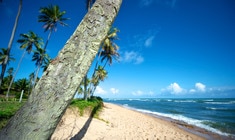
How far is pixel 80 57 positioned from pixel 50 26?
2159cm

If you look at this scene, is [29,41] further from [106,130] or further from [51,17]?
[106,130]

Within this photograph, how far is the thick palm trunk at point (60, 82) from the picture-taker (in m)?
1.00

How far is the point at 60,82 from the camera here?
1076 millimetres

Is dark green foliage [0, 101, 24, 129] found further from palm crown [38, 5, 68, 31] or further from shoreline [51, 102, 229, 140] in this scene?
palm crown [38, 5, 68, 31]

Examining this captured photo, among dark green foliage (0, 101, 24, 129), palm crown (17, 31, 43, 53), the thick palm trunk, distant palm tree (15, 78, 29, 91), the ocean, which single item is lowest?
the ocean

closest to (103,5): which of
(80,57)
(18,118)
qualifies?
(80,57)

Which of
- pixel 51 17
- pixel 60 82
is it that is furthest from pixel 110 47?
pixel 60 82

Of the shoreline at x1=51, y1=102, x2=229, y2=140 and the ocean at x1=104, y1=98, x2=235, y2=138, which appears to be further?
the ocean at x1=104, y1=98, x2=235, y2=138

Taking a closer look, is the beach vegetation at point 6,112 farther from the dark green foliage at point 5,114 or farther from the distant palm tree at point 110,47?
the distant palm tree at point 110,47

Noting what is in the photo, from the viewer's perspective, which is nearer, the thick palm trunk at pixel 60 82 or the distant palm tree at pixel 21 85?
the thick palm trunk at pixel 60 82

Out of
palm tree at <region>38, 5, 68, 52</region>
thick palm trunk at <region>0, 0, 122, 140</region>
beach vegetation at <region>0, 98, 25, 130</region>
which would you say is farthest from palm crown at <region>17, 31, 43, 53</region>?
thick palm trunk at <region>0, 0, 122, 140</region>

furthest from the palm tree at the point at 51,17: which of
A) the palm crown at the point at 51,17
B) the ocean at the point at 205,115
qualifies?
the ocean at the point at 205,115

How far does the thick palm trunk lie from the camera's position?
100 centimetres

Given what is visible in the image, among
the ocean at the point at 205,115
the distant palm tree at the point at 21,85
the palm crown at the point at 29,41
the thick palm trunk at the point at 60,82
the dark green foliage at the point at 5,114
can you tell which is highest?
the palm crown at the point at 29,41
